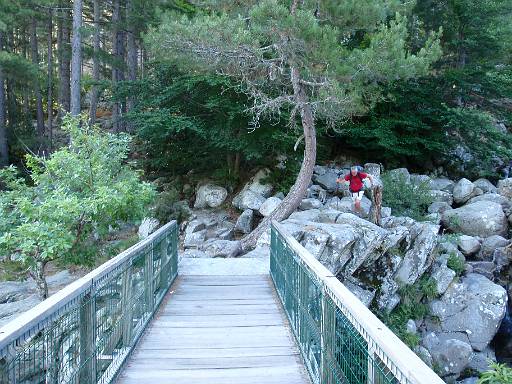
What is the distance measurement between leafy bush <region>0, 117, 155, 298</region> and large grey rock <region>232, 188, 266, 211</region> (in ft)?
17.4

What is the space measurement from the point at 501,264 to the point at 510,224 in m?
2.41

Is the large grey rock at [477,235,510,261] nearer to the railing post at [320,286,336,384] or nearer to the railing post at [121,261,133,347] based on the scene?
the railing post at [320,286,336,384]

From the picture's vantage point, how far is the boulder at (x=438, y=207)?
48.6 feet

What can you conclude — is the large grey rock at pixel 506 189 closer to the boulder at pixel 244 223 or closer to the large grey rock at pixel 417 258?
the large grey rock at pixel 417 258

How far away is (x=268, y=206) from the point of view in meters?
12.7

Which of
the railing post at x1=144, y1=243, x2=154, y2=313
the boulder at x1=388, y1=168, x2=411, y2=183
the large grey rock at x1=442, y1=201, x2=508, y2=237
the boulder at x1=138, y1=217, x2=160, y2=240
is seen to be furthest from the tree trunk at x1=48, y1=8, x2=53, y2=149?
the large grey rock at x1=442, y1=201, x2=508, y2=237

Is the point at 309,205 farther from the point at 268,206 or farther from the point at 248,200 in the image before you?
the point at 248,200

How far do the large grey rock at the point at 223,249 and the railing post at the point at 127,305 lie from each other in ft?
18.0

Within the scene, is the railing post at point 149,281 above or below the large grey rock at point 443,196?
below

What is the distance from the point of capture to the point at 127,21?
18.3 m

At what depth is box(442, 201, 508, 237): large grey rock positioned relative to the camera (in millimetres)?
13461

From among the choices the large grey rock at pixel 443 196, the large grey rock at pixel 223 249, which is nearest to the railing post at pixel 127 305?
the large grey rock at pixel 223 249

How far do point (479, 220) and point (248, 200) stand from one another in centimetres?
713

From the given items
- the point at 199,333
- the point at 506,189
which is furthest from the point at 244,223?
the point at 506,189
